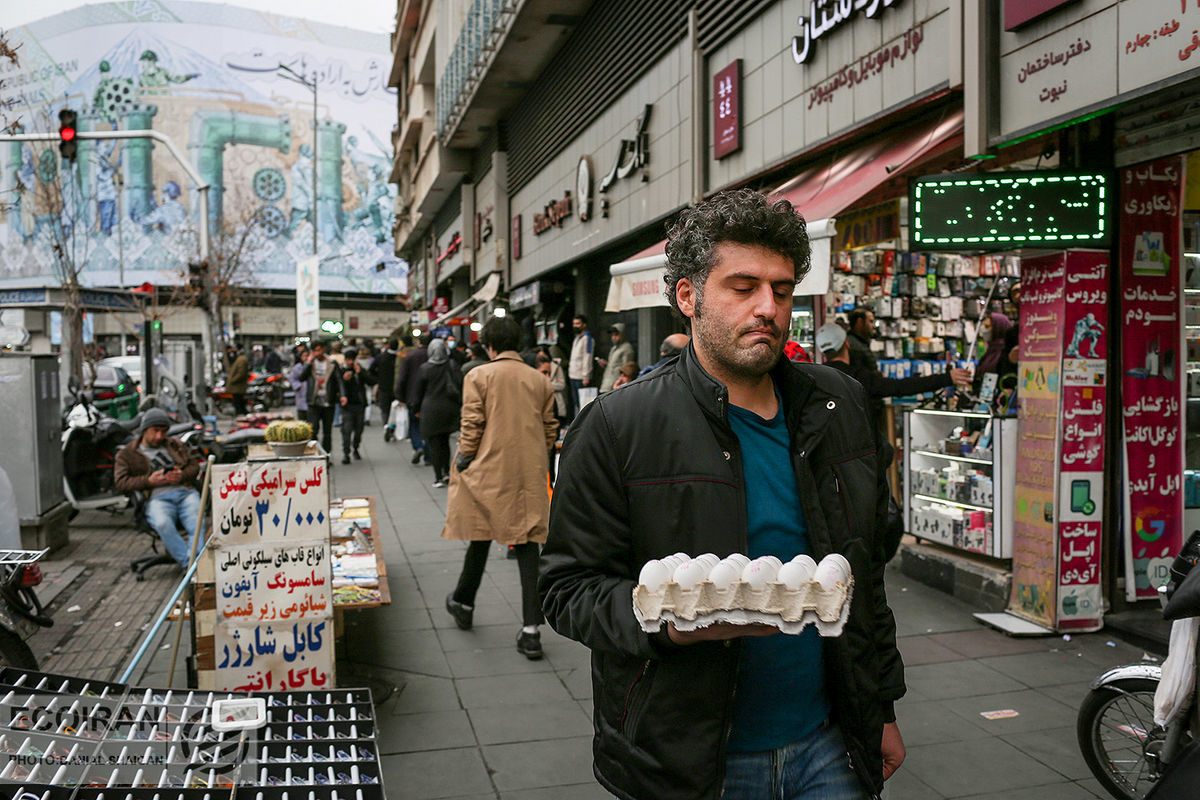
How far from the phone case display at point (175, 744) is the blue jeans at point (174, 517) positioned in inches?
195

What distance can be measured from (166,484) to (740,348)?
7.05 metres

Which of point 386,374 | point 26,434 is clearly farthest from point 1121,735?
point 386,374

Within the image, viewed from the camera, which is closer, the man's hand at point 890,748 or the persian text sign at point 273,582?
the man's hand at point 890,748

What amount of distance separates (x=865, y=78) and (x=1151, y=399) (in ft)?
11.5

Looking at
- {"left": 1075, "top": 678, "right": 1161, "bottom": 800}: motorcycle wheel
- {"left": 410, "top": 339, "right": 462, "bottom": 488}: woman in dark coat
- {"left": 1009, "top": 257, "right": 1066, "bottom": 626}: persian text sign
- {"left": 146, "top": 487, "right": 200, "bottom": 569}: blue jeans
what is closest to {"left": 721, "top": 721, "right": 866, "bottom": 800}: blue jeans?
{"left": 1075, "top": 678, "right": 1161, "bottom": 800}: motorcycle wheel

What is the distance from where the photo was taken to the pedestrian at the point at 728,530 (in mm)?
1920

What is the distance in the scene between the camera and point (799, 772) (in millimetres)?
2043

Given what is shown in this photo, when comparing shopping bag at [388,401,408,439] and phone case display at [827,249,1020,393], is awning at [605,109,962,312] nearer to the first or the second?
phone case display at [827,249,1020,393]

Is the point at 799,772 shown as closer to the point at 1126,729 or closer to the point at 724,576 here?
the point at 724,576

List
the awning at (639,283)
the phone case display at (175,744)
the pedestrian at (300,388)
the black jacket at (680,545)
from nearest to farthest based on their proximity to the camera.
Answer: the black jacket at (680,545) < the phone case display at (175,744) < the awning at (639,283) < the pedestrian at (300,388)

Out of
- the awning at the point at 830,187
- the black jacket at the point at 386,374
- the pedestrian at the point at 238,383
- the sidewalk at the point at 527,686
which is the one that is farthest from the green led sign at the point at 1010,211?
the pedestrian at the point at 238,383

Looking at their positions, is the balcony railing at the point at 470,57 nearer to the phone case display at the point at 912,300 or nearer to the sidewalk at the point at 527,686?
the phone case display at the point at 912,300

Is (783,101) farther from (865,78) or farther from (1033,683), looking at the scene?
(1033,683)

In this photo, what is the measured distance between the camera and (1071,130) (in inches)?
244
